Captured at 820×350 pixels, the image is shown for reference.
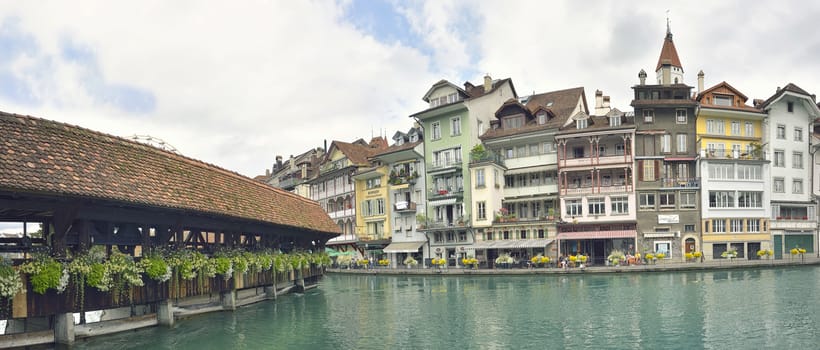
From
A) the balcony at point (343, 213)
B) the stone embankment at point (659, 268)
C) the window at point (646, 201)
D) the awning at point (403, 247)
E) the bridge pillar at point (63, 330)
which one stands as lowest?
the stone embankment at point (659, 268)

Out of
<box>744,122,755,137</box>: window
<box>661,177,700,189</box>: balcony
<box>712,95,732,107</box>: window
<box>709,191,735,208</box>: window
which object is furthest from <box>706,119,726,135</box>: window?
<box>709,191,735,208</box>: window

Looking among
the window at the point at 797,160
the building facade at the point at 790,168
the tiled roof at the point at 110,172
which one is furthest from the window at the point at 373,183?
the tiled roof at the point at 110,172

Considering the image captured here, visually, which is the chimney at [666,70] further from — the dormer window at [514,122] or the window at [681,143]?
the dormer window at [514,122]

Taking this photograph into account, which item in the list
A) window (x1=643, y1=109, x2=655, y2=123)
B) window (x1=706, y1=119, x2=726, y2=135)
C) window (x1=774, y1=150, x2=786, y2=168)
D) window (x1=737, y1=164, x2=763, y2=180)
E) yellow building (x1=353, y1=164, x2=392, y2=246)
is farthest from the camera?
yellow building (x1=353, y1=164, x2=392, y2=246)

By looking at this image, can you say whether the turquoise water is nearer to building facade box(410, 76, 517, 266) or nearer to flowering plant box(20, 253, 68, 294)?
flowering plant box(20, 253, 68, 294)

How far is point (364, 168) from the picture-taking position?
7050 centimetres

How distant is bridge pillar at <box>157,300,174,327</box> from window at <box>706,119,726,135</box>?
47488 mm

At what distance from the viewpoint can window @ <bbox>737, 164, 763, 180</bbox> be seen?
53156 mm

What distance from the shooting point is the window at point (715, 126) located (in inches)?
2117

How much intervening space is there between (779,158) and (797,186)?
3.33m

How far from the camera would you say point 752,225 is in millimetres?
53094

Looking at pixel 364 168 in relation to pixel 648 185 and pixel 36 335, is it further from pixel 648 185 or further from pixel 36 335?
pixel 36 335

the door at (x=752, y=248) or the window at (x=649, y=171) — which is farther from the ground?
the window at (x=649, y=171)

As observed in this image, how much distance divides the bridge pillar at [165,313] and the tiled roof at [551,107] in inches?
1544
